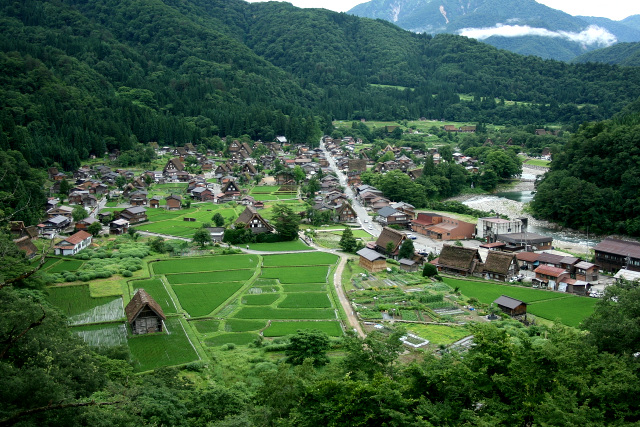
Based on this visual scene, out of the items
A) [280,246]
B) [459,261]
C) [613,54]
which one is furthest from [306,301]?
[613,54]

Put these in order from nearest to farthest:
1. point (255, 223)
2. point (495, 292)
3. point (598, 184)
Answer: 1. point (495, 292)
2. point (255, 223)
3. point (598, 184)

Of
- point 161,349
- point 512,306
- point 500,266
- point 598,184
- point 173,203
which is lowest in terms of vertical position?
point 173,203

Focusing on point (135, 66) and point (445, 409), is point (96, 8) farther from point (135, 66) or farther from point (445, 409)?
point (445, 409)

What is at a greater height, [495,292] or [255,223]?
[255,223]

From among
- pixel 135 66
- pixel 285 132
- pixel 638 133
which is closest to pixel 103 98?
pixel 135 66

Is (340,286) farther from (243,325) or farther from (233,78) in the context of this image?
(233,78)

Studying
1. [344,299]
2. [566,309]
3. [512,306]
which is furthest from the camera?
[344,299]

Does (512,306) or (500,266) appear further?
(500,266)

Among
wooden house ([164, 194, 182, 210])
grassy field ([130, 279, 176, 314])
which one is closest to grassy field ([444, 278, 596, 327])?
grassy field ([130, 279, 176, 314])
